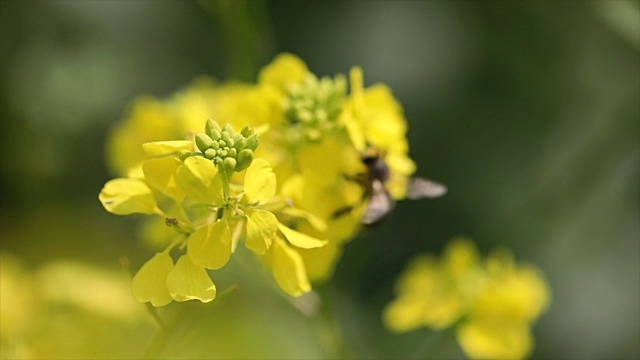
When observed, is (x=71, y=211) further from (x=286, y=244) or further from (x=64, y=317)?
(x=286, y=244)

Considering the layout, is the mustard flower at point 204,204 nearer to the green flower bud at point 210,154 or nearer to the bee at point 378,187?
the green flower bud at point 210,154

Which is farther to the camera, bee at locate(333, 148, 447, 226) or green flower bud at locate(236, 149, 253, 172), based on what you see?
bee at locate(333, 148, 447, 226)

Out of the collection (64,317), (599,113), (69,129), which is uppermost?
(599,113)

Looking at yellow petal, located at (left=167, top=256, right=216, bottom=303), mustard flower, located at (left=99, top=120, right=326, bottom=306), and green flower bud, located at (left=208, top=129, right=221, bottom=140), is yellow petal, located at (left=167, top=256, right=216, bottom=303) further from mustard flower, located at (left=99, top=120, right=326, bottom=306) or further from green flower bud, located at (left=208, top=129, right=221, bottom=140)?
green flower bud, located at (left=208, top=129, right=221, bottom=140)

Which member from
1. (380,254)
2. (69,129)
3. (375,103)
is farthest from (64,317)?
(380,254)

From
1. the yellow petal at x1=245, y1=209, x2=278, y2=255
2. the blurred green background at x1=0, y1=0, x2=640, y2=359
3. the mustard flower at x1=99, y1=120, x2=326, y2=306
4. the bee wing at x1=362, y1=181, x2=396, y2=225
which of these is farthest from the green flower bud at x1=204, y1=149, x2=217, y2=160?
the blurred green background at x1=0, y1=0, x2=640, y2=359

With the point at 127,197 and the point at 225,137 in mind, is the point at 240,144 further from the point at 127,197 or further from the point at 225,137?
the point at 127,197

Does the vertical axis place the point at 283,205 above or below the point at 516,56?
below
